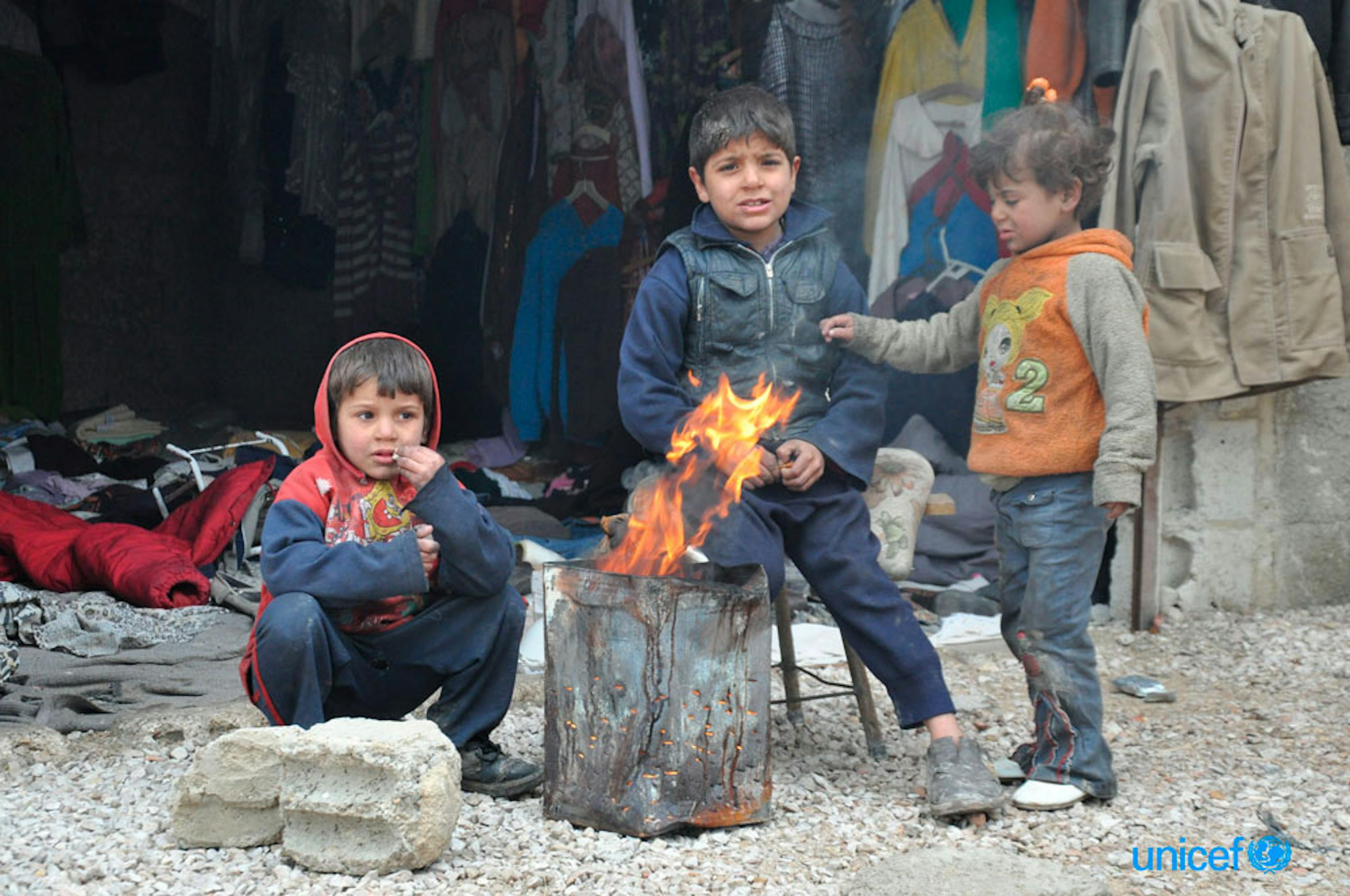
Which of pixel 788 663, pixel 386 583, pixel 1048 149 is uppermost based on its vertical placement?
pixel 1048 149

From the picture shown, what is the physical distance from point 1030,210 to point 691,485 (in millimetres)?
1079

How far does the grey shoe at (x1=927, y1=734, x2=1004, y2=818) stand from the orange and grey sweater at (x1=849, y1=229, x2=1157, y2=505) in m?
0.66

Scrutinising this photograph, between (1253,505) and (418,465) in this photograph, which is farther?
(1253,505)

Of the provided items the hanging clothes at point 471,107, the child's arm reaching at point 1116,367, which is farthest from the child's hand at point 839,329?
the hanging clothes at point 471,107

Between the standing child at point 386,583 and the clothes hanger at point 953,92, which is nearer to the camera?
the standing child at point 386,583

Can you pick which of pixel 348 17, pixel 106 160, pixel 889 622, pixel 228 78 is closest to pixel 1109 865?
pixel 889 622

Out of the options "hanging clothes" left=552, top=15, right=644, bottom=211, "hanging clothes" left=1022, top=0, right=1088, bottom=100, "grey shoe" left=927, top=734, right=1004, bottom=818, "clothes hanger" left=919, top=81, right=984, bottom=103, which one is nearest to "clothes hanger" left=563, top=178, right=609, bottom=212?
"hanging clothes" left=552, top=15, right=644, bottom=211

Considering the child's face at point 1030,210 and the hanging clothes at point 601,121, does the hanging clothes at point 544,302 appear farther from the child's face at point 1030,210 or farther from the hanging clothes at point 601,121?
the child's face at point 1030,210

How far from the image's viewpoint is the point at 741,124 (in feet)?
10.3

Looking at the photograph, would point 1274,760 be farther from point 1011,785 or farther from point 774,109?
point 774,109

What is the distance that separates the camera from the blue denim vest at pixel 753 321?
3205mm

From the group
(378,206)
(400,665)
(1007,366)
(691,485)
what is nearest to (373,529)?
(400,665)

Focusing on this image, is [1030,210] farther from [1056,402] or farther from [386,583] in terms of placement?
[386,583]

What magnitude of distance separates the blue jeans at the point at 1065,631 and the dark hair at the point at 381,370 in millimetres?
1508
